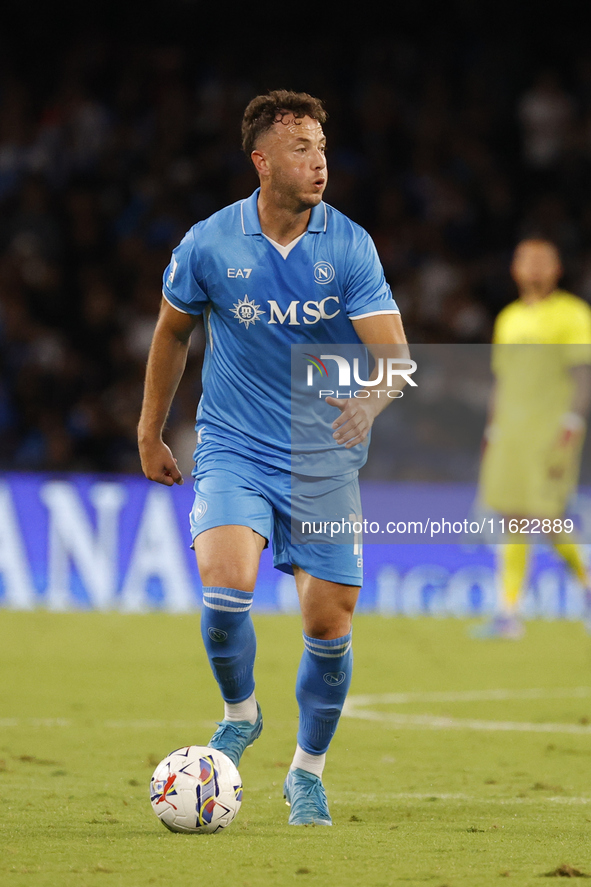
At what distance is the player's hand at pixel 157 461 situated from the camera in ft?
14.6

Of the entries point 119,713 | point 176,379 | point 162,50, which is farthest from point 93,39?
point 176,379

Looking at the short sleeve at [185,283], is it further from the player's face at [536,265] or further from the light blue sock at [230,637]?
the player's face at [536,265]

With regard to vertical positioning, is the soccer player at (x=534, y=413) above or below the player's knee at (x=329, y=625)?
below

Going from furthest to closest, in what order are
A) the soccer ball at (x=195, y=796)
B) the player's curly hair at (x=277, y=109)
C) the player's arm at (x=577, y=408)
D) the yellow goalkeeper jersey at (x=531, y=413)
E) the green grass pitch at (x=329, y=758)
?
the yellow goalkeeper jersey at (x=531, y=413) → the player's arm at (x=577, y=408) → the player's curly hair at (x=277, y=109) → the soccer ball at (x=195, y=796) → the green grass pitch at (x=329, y=758)

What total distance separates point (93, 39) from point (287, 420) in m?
12.5

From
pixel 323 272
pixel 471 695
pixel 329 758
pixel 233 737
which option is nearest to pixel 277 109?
pixel 323 272

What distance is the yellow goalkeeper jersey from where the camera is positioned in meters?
9.19

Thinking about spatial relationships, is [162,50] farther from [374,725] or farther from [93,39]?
[374,725]

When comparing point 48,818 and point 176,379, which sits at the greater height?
point 176,379

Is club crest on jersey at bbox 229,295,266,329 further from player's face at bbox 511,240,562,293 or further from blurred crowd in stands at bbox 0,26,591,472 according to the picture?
blurred crowd in stands at bbox 0,26,591,472

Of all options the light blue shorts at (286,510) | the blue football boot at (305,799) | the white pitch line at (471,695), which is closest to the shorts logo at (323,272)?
the light blue shorts at (286,510)

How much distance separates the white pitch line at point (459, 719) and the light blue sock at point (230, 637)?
7.25 ft

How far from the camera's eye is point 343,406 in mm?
4035

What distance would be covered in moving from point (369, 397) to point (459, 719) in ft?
9.56
